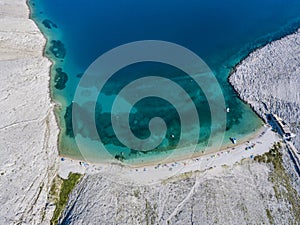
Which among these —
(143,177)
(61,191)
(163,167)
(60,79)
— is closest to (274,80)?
(163,167)

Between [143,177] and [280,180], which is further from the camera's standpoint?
[143,177]

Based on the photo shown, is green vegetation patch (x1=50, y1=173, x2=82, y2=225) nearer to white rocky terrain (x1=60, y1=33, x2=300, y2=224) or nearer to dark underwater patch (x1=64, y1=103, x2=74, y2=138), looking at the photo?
white rocky terrain (x1=60, y1=33, x2=300, y2=224)

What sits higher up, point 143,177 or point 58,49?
point 143,177

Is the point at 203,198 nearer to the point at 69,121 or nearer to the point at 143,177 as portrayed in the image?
the point at 143,177

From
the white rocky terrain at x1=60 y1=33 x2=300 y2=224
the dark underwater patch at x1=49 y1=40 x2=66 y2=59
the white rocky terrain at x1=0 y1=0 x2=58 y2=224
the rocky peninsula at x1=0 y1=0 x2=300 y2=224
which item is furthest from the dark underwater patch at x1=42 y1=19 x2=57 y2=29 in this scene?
the white rocky terrain at x1=60 y1=33 x2=300 y2=224

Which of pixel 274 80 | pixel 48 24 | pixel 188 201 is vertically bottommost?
pixel 48 24

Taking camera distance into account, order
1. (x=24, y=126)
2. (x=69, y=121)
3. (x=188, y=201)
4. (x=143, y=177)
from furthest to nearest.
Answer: (x=69, y=121) → (x=24, y=126) → (x=143, y=177) → (x=188, y=201)
